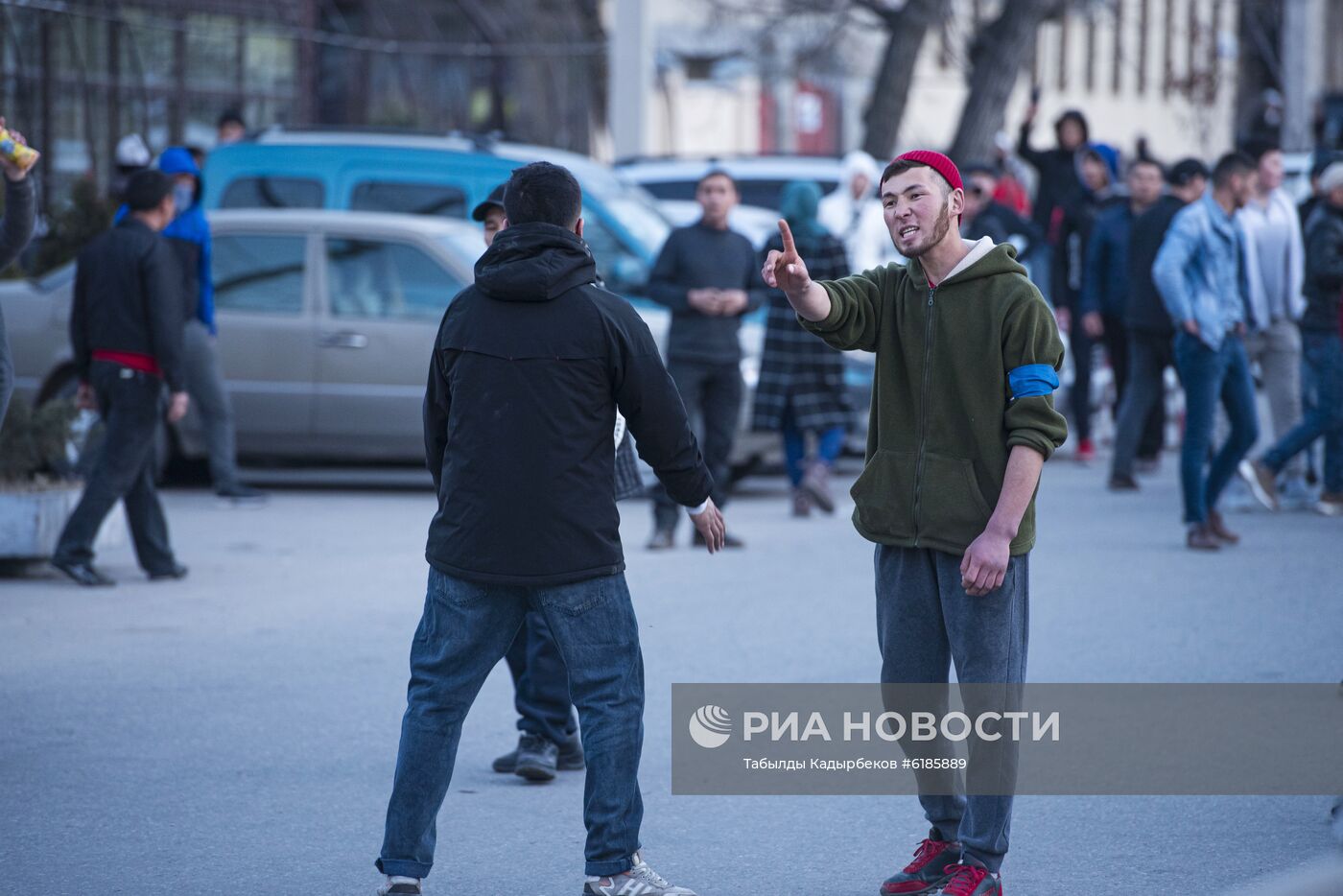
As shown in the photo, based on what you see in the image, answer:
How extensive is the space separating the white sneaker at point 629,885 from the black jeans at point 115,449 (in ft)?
16.1

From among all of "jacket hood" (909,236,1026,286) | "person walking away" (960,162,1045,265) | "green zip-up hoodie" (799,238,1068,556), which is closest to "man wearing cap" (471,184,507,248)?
"green zip-up hoodie" (799,238,1068,556)

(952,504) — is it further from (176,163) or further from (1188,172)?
(176,163)

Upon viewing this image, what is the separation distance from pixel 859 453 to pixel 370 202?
4114mm

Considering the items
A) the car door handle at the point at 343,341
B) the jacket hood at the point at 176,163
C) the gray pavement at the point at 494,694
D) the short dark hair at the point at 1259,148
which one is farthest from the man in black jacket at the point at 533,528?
the car door handle at the point at 343,341

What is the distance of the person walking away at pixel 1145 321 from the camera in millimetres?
10891

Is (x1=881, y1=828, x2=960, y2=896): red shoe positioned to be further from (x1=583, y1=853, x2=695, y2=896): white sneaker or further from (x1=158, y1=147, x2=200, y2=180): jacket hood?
(x1=158, y1=147, x2=200, y2=180): jacket hood

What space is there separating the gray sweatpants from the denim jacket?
17.8 ft

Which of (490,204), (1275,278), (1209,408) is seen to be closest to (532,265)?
(490,204)

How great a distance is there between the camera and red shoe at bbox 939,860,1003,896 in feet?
14.1

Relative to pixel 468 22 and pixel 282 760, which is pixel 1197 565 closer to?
pixel 282 760

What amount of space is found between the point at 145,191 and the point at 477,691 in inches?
197

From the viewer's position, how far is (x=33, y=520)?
356 inches

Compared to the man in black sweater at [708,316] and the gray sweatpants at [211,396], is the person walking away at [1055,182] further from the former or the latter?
the gray sweatpants at [211,396]

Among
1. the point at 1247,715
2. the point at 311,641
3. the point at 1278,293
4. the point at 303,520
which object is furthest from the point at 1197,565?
the point at 303,520
